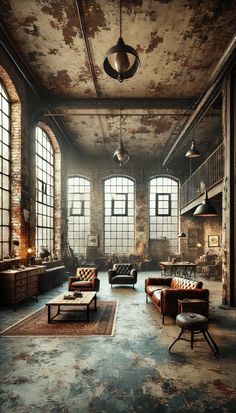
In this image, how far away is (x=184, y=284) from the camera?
6605mm

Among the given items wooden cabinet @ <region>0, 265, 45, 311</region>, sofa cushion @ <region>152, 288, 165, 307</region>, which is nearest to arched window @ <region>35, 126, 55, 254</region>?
wooden cabinet @ <region>0, 265, 45, 311</region>

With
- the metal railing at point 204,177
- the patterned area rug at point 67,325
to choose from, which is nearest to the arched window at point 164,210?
the metal railing at point 204,177

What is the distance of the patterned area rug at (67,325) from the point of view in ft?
16.2

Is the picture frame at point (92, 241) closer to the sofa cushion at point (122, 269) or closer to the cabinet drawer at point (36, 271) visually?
the sofa cushion at point (122, 269)

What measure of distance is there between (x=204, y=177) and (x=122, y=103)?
4297 mm

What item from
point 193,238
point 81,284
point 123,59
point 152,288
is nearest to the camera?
point 123,59

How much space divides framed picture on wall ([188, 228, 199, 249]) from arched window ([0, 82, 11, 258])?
1070 centimetres

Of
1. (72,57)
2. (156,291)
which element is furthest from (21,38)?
(156,291)

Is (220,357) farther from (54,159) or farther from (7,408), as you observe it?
(54,159)

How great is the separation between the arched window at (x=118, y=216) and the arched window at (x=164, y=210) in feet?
4.01

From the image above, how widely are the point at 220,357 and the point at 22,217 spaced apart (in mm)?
6012

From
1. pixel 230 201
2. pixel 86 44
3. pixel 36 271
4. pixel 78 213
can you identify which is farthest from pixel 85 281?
pixel 78 213

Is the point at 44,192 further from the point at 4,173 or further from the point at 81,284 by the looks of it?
the point at 81,284

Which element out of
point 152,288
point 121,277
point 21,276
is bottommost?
point 121,277
